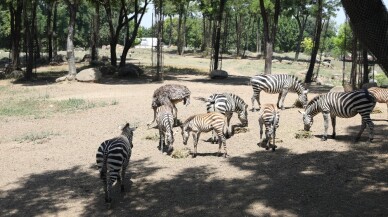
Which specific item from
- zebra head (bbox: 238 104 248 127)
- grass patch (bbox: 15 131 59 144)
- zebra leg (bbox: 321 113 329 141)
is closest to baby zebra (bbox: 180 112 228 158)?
zebra head (bbox: 238 104 248 127)

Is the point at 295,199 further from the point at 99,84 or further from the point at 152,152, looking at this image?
the point at 99,84

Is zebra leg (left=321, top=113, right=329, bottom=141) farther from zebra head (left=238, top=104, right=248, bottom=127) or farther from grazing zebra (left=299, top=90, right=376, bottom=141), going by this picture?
zebra head (left=238, top=104, right=248, bottom=127)

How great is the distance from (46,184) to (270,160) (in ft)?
19.5

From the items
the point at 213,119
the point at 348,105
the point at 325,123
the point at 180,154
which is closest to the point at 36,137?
the point at 180,154

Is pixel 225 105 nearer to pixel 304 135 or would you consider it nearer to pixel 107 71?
pixel 304 135

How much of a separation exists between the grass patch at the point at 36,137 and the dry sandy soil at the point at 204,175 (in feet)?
0.42

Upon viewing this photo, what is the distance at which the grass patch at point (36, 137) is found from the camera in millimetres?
14970

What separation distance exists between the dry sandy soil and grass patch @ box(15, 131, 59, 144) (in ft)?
0.42

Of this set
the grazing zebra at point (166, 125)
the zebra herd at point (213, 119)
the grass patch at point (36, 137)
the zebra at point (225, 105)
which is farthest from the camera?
the grass patch at point (36, 137)

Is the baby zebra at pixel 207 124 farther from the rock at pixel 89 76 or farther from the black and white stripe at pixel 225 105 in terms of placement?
the rock at pixel 89 76

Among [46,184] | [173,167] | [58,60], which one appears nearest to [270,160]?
[173,167]

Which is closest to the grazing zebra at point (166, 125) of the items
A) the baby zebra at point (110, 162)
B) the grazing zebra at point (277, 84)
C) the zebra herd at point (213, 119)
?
the zebra herd at point (213, 119)

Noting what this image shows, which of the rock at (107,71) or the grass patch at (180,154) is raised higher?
the rock at (107,71)

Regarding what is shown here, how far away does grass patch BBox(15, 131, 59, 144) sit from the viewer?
1497 centimetres
